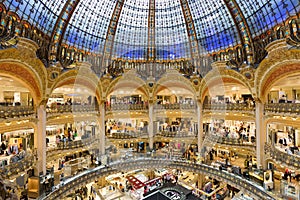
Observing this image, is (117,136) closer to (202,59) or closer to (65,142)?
(65,142)

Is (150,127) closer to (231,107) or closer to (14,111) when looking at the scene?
(231,107)

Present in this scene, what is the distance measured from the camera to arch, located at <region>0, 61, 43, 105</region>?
659 inches

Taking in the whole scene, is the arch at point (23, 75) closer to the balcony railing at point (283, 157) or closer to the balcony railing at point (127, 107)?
the balcony railing at point (127, 107)

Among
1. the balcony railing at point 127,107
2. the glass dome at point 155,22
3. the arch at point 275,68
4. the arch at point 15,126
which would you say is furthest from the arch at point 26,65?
the arch at point 275,68

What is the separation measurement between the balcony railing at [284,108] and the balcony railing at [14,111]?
27.2 m

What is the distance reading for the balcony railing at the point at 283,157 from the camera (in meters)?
16.3

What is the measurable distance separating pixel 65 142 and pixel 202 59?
2422 centimetres

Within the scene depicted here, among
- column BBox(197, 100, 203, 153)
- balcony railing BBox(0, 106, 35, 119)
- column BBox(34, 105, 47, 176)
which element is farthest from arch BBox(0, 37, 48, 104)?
column BBox(197, 100, 203, 153)

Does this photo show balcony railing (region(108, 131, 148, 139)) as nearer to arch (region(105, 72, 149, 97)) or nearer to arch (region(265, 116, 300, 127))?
arch (region(105, 72, 149, 97))

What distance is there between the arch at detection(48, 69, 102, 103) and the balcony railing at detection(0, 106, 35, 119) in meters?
5.46

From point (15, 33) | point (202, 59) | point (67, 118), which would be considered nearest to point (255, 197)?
point (202, 59)

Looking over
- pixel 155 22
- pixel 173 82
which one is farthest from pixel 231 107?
pixel 155 22

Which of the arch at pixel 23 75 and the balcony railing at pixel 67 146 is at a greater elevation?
the arch at pixel 23 75

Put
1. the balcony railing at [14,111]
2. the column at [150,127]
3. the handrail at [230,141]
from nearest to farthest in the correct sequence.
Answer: the balcony railing at [14,111] → the handrail at [230,141] → the column at [150,127]
